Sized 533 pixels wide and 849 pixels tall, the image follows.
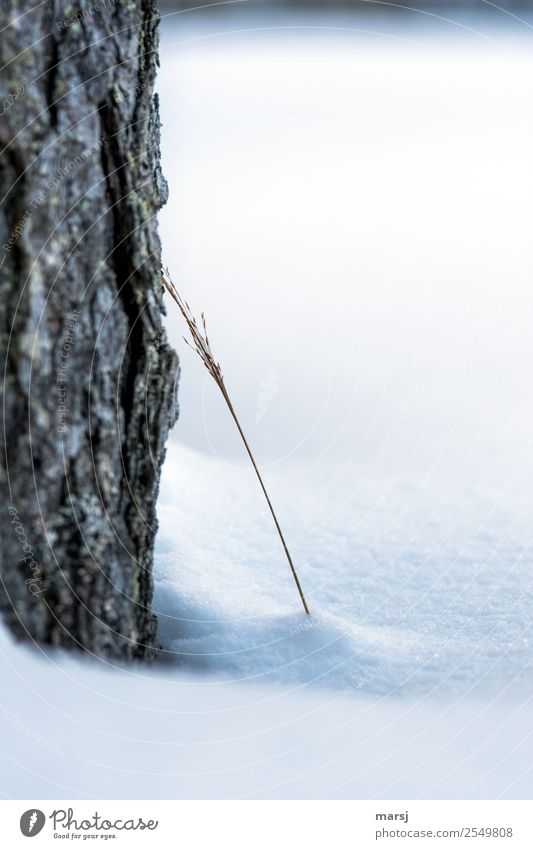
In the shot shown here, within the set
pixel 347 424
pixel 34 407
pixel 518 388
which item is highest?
pixel 518 388

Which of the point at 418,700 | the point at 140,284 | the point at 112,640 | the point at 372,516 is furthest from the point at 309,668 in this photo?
the point at 140,284

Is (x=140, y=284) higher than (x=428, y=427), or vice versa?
(x=428, y=427)

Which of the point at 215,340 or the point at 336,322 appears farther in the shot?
the point at 336,322

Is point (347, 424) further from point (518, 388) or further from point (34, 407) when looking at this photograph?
point (34, 407)

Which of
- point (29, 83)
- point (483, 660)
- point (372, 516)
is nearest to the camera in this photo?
point (29, 83)

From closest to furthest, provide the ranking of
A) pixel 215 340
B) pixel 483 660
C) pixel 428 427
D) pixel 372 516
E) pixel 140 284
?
pixel 140 284 → pixel 483 660 → pixel 372 516 → pixel 215 340 → pixel 428 427

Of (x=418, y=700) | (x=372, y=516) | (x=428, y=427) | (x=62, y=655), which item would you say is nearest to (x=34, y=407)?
(x=62, y=655)
